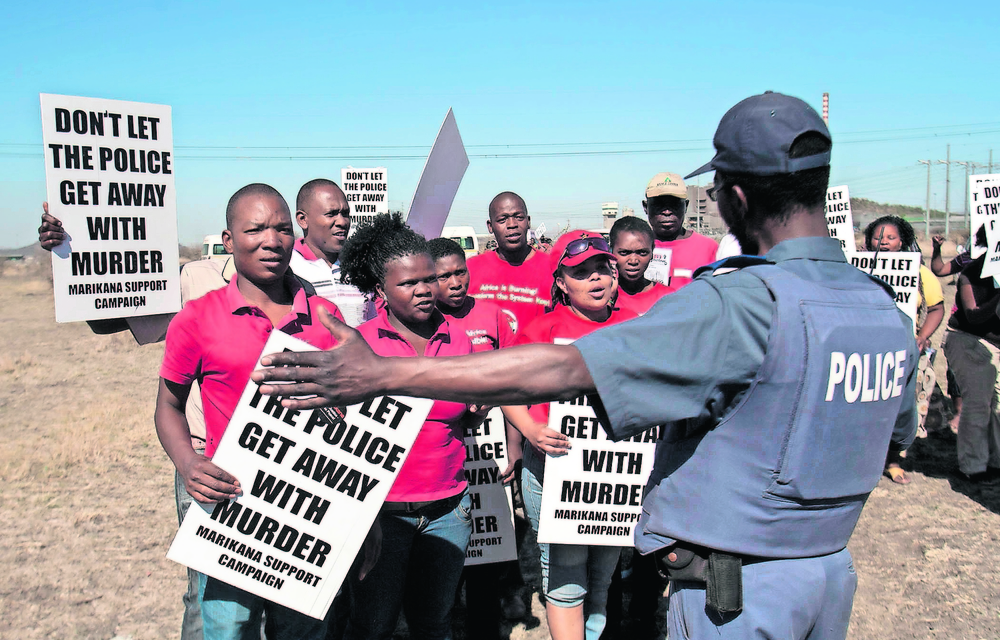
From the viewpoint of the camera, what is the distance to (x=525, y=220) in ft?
17.8

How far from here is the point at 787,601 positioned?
Result: 1.75 m

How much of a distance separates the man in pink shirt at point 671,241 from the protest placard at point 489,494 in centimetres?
186

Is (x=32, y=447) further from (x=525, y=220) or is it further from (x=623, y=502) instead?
(x=623, y=502)

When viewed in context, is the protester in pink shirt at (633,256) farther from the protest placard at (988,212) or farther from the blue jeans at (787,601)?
the protest placard at (988,212)

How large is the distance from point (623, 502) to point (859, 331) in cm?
194

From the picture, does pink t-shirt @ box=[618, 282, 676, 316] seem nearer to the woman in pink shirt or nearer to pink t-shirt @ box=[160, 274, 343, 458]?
the woman in pink shirt

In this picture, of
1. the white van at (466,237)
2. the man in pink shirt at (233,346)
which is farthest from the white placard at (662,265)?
the white van at (466,237)

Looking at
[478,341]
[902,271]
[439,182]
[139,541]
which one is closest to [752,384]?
[478,341]

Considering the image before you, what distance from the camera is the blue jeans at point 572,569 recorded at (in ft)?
11.2

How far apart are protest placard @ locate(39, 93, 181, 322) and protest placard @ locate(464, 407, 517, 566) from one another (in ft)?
6.40

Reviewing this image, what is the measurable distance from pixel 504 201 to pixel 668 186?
48.7 inches

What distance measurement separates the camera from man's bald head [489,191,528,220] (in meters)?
5.46

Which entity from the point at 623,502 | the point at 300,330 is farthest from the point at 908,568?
the point at 300,330

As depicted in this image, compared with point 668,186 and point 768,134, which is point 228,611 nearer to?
point 768,134
